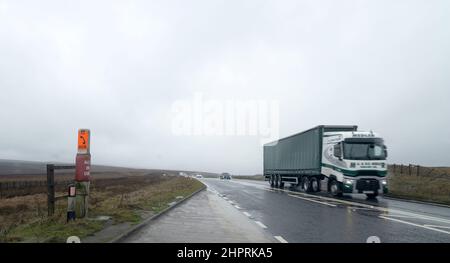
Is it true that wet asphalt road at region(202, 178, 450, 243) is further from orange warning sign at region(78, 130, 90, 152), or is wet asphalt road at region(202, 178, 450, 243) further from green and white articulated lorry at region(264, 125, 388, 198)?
green and white articulated lorry at region(264, 125, 388, 198)

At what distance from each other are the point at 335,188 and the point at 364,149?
2873mm

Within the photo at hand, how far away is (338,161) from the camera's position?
2217 cm

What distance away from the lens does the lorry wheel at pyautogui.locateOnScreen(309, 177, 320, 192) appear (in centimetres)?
2578

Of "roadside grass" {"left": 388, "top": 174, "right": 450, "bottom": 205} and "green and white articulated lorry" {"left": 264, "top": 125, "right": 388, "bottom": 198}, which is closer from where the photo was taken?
"green and white articulated lorry" {"left": 264, "top": 125, "right": 388, "bottom": 198}

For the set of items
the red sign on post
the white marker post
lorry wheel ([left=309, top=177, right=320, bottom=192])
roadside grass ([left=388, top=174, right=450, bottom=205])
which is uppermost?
the red sign on post

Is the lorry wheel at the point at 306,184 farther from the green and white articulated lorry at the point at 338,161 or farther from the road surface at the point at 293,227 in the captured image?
the road surface at the point at 293,227

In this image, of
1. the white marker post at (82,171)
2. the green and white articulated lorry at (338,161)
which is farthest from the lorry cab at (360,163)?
the white marker post at (82,171)

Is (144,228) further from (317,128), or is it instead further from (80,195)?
(317,128)

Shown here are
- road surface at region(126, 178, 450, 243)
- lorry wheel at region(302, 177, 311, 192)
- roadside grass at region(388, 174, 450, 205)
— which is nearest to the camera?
road surface at region(126, 178, 450, 243)

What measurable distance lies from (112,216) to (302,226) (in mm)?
5508

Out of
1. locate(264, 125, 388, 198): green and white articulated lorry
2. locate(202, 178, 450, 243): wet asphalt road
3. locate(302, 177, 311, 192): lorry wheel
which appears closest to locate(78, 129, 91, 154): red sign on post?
locate(202, 178, 450, 243): wet asphalt road

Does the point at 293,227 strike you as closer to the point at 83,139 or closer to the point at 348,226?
the point at 348,226
